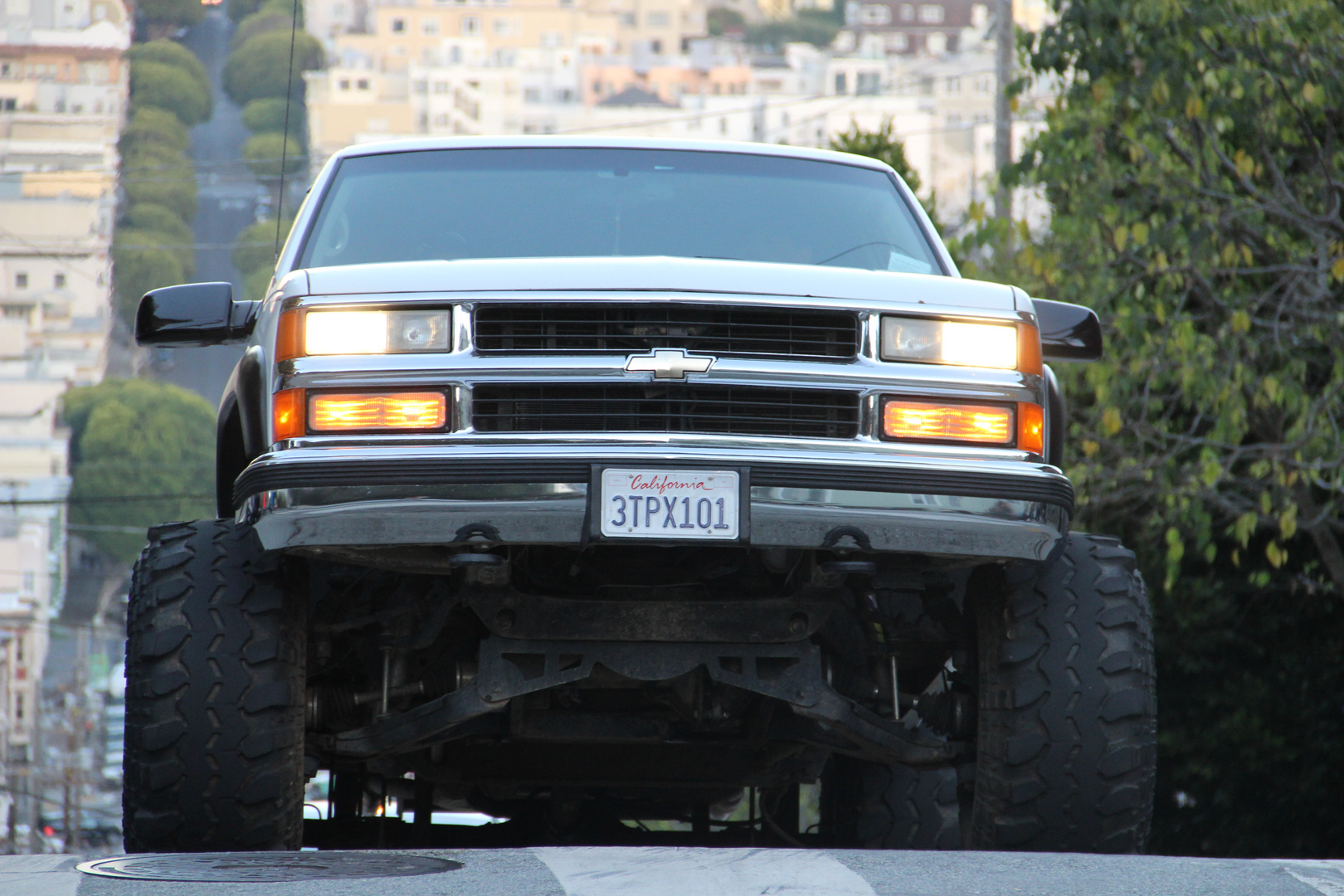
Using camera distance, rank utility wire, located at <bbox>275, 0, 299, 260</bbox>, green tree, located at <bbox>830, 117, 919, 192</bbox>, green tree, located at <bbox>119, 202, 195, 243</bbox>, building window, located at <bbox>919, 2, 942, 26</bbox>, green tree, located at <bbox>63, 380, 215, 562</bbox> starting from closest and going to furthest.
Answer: utility wire, located at <bbox>275, 0, 299, 260</bbox> < green tree, located at <bbox>830, 117, 919, 192</bbox> < green tree, located at <bbox>119, 202, 195, 243</bbox> < green tree, located at <bbox>63, 380, 215, 562</bbox> < building window, located at <bbox>919, 2, 942, 26</bbox>

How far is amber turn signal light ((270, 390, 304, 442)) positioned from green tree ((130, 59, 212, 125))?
24543mm

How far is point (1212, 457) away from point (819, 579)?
623cm

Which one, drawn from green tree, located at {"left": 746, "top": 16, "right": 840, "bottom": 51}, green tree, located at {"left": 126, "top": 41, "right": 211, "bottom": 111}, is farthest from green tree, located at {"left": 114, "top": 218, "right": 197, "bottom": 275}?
green tree, located at {"left": 746, "top": 16, "right": 840, "bottom": 51}

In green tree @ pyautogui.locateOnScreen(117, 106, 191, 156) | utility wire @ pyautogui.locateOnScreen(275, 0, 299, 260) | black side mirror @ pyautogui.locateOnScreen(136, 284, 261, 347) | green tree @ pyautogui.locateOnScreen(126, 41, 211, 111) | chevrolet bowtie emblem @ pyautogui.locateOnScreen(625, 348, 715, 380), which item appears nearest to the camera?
chevrolet bowtie emblem @ pyautogui.locateOnScreen(625, 348, 715, 380)

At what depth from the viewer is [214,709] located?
3914 mm

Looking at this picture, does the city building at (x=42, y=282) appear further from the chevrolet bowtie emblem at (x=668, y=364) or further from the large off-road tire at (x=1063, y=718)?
the large off-road tire at (x=1063, y=718)

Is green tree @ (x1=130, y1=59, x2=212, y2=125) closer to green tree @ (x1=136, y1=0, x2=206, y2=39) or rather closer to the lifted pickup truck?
green tree @ (x1=136, y1=0, x2=206, y2=39)

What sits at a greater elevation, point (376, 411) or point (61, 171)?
point (61, 171)

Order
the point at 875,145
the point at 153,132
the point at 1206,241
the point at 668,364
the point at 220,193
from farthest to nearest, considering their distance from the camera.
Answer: the point at 153,132, the point at 220,193, the point at 875,145, the point at 1206,241, the point at 668,364

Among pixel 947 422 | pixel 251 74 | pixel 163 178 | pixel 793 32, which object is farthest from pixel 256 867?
pixel 793 32

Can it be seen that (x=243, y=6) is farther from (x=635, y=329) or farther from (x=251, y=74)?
(x=251, y=74)

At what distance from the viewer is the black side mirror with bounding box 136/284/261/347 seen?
4590 millimetres

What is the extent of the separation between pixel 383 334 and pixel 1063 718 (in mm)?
1842

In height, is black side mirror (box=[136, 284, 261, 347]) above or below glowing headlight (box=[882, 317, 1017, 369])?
above
